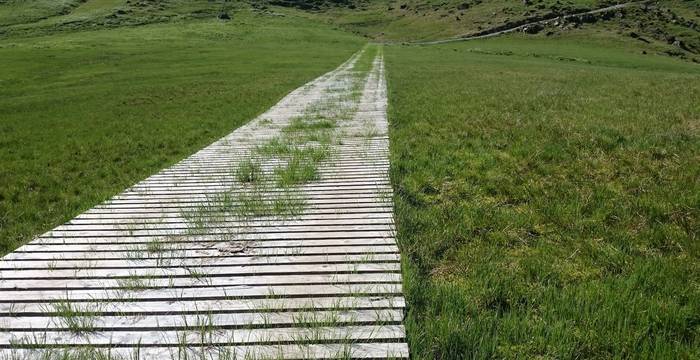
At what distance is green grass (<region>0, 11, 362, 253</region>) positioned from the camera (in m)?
11.2

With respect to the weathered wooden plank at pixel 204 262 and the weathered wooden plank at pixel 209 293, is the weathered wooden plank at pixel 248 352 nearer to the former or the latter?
the weathered wooden plank at pixel 209 293

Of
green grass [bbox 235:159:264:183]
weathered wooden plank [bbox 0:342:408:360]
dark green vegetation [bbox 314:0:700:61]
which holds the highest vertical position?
dark green vegetation [bbox 314:0:700:61]

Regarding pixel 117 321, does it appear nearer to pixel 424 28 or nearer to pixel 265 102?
pixel 265 102

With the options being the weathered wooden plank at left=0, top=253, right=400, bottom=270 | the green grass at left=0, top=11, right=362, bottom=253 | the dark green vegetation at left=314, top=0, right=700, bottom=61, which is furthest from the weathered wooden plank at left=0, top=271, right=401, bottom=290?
the dark green vegetation at left=314, top=0, right=700, bottom=61

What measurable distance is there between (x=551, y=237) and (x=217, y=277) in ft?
14.9

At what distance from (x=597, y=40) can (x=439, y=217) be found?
3813 inches

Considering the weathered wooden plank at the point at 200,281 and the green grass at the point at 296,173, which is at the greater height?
the green grass at the point at 296,173

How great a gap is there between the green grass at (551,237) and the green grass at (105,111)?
7143mm

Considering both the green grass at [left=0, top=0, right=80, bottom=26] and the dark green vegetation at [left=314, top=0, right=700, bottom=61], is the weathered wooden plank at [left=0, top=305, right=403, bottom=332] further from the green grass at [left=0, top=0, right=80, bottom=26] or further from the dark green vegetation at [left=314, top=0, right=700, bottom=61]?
the green grass at [left=0, top=0, right=80, bottom=26]

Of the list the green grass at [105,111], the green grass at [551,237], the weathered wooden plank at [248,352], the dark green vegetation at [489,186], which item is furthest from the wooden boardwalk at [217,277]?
the green grass at [105,111]

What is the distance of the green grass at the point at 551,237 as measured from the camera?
4.34 meters

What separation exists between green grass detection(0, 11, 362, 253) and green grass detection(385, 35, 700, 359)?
7.14 m

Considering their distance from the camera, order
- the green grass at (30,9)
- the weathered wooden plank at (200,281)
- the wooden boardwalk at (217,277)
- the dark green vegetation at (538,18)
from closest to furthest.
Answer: the wooden boardwalk at (217,277), the weathered wooden plank at (200,281), the dark green vegetation at (538,18), the green grass at (30,9)

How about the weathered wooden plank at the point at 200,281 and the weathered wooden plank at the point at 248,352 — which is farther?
the weathered wooden plank at the point at 200,281
